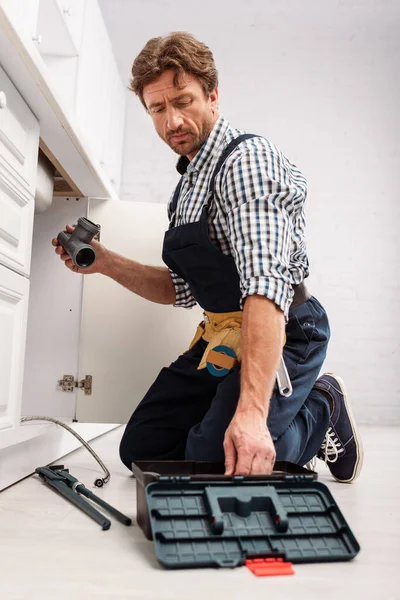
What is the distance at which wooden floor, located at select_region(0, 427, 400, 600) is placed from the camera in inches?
26.3

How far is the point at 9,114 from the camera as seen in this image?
127 centimetres

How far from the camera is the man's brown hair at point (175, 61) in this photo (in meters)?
1.35

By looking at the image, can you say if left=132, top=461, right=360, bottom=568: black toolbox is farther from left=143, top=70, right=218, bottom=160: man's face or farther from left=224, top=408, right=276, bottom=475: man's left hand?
left=143, top=70, right=218, bottom=160: man's face

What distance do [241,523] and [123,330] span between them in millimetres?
1295

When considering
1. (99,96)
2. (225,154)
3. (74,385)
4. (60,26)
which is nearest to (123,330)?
(74,385)

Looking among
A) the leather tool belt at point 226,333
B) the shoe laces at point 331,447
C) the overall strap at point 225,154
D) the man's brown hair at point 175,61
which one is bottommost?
the shoe laces at point 331,447

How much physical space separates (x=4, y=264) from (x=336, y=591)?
0.93m

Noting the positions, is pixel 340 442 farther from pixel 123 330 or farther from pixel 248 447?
pixel 123 330

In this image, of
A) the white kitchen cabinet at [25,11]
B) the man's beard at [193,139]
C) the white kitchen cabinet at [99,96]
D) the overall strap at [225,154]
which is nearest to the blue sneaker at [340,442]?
the overall strap at [225,154]

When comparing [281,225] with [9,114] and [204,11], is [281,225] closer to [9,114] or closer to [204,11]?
[9,114]

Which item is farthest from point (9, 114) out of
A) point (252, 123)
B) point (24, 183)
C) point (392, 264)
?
point (392, 264)

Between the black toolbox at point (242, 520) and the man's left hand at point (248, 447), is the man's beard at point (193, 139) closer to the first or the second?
the man's left hand at point (248, 447)

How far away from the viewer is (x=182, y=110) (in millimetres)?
1372

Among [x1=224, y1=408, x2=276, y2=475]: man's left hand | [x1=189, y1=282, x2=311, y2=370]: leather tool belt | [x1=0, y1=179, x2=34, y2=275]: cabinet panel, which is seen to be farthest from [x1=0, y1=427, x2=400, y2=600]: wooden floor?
[x1=0, y1=179, x2=34, y2=275]: cabinet panel
